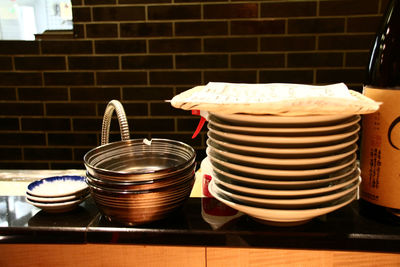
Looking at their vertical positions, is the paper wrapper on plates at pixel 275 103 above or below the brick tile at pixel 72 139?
above

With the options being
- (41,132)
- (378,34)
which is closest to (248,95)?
(378,34)

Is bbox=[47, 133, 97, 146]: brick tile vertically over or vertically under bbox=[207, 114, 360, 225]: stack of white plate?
under

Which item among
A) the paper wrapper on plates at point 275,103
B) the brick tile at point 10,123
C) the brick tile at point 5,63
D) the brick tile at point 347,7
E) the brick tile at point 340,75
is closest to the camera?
the paper wrapper on plates at point 275,103

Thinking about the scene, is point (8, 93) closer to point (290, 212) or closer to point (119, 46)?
point (119, 46)

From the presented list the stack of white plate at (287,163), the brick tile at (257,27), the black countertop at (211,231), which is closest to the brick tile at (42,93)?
the brick tile at (257,27)

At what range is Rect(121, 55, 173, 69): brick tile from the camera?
2.82m

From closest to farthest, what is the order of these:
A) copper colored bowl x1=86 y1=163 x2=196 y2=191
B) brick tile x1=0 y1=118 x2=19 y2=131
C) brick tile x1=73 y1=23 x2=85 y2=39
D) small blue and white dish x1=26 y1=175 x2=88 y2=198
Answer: copper colored bowl x1=86 y1=163 x2=196 y2=191, small blue and white dish x1=26 y1=175 x2=88 y2=198, brick tile x1=73 y1=23 x2=85 y2=39, brick tile x1=0 y1=118 x2=19 y2=131

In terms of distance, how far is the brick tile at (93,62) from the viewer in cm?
287

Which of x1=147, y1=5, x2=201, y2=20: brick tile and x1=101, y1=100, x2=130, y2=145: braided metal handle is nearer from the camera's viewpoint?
x1=101, y1=100, x2=130, y2=145: braided metal handle

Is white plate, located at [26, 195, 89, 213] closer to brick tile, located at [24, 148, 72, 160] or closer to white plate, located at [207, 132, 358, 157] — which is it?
white plate, located at [207, 132, 358, 157]

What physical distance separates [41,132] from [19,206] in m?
2.36

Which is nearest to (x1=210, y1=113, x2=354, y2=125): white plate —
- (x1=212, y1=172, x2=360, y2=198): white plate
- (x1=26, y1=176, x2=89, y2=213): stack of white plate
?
(x1=212, y1=172, x2=360, y2=198): white plate

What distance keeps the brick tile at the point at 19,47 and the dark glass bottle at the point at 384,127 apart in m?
2.67

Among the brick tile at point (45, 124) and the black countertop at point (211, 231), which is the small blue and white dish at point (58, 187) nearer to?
the black countertop at point (211, 231)
